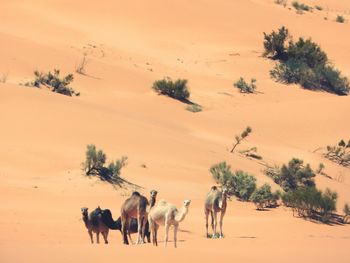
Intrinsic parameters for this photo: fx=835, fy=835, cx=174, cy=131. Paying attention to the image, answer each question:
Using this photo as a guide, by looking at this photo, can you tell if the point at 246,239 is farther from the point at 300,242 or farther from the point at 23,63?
the point at 23,63

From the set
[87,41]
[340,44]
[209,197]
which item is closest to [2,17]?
[87,41]

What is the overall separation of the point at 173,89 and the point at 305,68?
1191cm

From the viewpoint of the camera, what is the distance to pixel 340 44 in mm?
59125

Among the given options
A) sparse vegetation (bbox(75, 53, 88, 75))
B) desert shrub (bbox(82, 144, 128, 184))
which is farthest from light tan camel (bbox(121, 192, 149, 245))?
sparse vegetation (bbox(75, 53, 88, 75))

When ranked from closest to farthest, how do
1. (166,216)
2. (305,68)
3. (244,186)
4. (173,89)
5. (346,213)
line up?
(166,216) → (346,213) → (244,186) → (173,89) → (305,68)

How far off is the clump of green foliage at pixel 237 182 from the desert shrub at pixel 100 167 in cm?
297

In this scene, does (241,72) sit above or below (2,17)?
below

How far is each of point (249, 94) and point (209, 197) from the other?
86.0 feet

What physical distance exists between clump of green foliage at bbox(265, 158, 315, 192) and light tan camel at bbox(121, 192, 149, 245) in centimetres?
1212

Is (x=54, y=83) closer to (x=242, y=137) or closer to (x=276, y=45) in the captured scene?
(x=242, y=137)

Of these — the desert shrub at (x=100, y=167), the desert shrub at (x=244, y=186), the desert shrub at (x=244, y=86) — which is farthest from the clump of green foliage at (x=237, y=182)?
the desert shrub at (x=244, y=86)

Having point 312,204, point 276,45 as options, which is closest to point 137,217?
point 312,204

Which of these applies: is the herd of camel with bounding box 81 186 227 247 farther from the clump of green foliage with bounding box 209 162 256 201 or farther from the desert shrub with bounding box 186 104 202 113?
the desert shrub with bounding box 186 104 202 113

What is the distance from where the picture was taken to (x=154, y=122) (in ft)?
100
